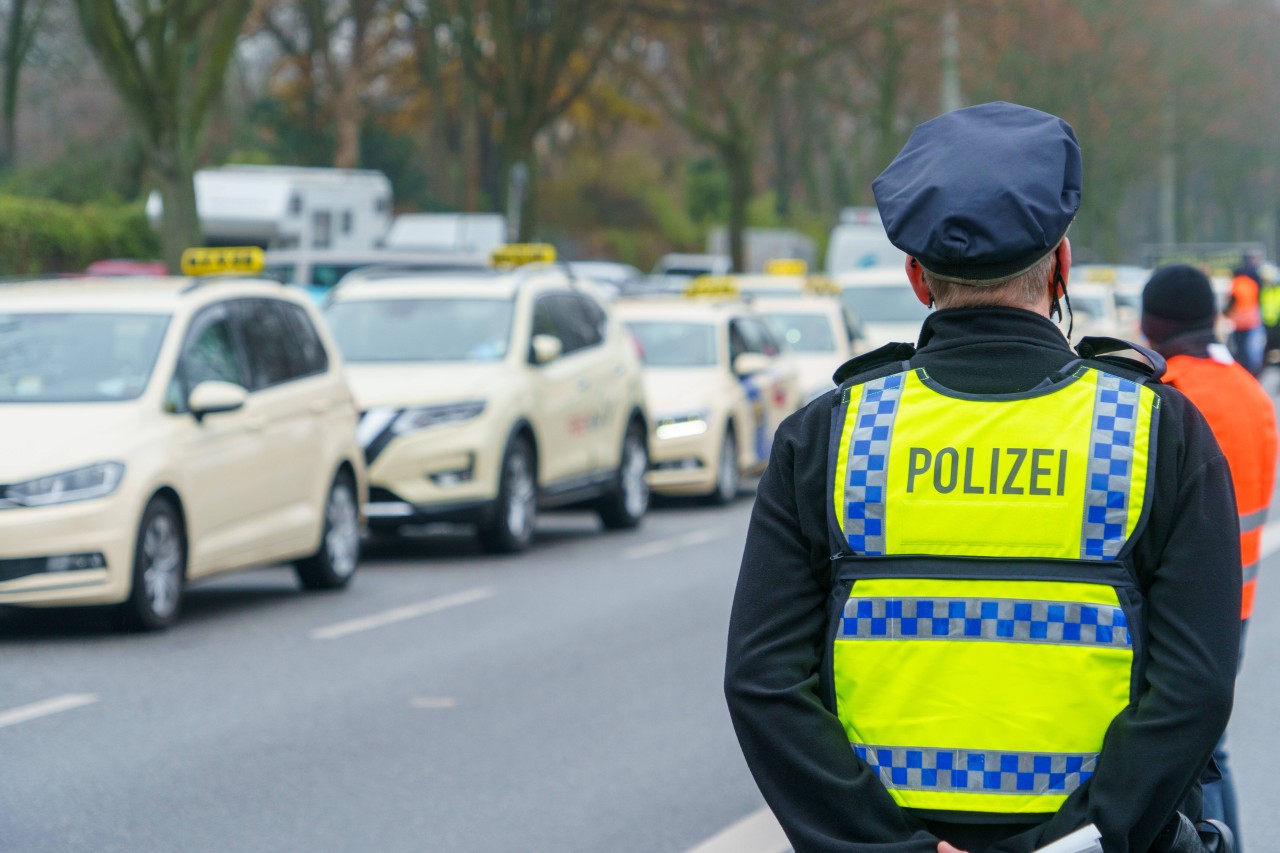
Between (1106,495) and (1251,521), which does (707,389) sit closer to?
(1251,521)

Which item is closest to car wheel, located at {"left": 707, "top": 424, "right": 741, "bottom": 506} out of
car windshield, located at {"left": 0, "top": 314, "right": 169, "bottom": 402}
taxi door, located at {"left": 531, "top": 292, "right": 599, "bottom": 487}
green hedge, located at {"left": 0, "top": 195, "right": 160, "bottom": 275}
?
taxi door, located at {"left": 531, "top": 292, "right": 599, "bottom": 487}

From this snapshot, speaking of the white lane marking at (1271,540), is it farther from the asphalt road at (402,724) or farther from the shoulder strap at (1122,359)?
the shoulder strap at (1122,359)

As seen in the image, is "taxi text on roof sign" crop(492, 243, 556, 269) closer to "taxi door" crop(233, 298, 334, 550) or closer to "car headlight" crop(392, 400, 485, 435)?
"car headlight" crop(392, 400, 485, 435)

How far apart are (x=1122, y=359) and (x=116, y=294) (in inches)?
354

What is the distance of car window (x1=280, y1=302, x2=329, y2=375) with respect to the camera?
1212 centimetres

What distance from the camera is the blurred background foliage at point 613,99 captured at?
108ft

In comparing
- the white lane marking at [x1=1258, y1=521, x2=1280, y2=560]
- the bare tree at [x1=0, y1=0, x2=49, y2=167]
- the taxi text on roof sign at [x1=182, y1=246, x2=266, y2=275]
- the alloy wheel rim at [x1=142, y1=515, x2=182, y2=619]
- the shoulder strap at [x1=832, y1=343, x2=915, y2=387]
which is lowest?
the white lane marking at [x1=1258, y1=521, x2=1280, y2=560]

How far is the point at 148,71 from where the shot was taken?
21.2 metres

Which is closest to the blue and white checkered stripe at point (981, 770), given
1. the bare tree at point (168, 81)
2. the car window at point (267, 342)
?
the car window at point (267, 342)

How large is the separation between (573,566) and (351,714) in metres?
5.41

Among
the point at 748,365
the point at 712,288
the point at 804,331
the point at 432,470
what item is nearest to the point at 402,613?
the point at 432,470

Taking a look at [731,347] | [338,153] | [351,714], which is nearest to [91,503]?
[351,714]

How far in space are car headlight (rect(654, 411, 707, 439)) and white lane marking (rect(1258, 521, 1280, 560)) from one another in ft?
15.3

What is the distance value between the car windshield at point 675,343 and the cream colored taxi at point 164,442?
21.3 feet
